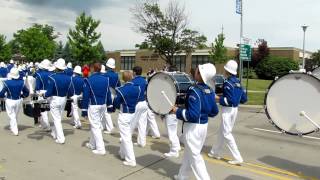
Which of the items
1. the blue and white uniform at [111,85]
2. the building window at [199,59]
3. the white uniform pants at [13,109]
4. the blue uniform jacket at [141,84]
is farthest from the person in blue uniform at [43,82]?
the building window at [199,59]

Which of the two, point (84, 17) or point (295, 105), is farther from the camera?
point (84, 17)

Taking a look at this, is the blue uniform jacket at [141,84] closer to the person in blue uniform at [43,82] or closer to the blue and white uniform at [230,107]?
the blue and white uniform at [230,107]

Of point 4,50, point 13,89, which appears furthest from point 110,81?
point 4,50

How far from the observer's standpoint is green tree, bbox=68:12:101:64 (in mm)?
47469

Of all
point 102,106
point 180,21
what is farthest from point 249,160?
point 180,21

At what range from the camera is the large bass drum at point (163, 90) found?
7977 millimetres

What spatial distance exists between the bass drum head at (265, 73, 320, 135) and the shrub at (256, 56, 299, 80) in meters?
43.9

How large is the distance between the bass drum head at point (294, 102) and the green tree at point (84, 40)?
4118cm

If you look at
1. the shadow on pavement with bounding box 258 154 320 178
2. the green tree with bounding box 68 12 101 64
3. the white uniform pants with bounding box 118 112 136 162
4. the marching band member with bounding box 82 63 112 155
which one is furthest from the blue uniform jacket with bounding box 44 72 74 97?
the green tree with bounding box 68 12 101 64

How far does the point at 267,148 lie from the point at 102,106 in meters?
4.25

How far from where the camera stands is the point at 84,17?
47.4m

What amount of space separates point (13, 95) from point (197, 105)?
6.21 meters

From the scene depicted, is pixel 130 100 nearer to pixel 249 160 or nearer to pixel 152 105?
pixel 152 105

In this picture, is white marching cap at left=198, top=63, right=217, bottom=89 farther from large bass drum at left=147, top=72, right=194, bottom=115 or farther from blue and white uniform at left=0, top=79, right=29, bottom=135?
blue and white uniform at left=0, top=79, right=29, bottom=135
